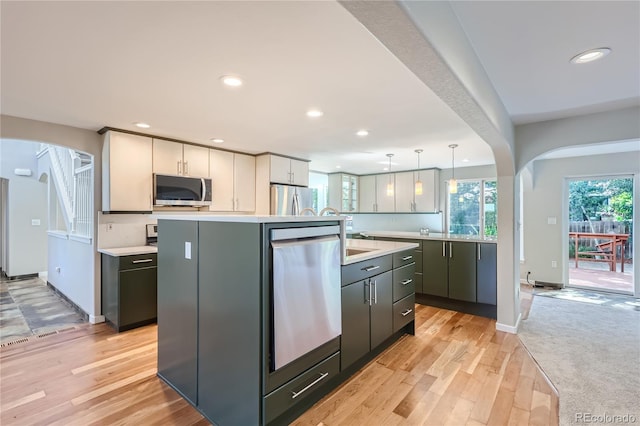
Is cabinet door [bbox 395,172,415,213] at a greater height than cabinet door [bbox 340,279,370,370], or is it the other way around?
cabinet door [bbox 395,172,415,213]

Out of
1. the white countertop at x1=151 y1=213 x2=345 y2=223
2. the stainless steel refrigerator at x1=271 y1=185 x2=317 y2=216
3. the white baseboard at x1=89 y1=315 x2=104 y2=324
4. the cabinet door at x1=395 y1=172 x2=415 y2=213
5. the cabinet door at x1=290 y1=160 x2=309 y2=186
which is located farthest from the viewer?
the cabinet door at x1=395 y1=172 x2=415 y2=213

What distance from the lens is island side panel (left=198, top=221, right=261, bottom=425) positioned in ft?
5.27

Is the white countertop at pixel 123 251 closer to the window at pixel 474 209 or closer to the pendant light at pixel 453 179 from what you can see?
the pendant light at pixel 453 179

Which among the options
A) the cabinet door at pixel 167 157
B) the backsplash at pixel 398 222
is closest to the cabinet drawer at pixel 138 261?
the cabinet door at pixel 167 157

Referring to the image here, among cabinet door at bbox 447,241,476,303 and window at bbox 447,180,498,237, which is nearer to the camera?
cabinet door at bbox 447,241,476,303

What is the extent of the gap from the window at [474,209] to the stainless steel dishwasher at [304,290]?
5.02 m

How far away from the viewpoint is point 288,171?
508 cm

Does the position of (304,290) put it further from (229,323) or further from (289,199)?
(289,199)

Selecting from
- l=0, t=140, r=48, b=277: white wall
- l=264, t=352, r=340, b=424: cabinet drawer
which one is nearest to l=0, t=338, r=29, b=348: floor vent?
l=264, t=352, r=340, b=424: cabinet drawer

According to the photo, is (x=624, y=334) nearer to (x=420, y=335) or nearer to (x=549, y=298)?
(x=549, y=298)

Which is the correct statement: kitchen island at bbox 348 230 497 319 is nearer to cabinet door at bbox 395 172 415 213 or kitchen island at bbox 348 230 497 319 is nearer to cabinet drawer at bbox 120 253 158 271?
cabinet door at bbox 395 172 415 213

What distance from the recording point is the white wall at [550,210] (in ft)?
16.4

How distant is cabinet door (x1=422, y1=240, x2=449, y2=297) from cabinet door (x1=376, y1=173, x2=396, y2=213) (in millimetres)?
2411

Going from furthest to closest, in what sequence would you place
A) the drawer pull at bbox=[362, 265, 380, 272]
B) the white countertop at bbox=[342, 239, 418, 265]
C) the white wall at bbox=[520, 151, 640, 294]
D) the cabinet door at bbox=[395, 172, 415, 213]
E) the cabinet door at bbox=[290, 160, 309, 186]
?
the cabinet door at bbox=[395, 172, 415, 213], the cabinet door at bbox=[290, 160, 309, 186], the white wall at bbox=[520, 151, 640, 294], the drawer pull at bbox=[362, 265, 380, 272], the white countertop at bbox=[342, 239, 418, 265]
